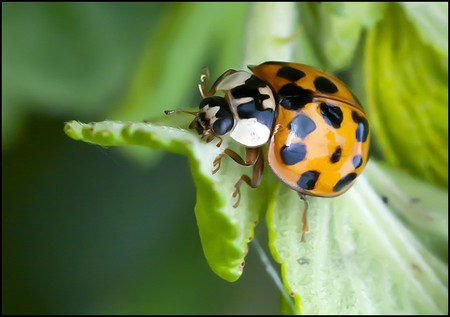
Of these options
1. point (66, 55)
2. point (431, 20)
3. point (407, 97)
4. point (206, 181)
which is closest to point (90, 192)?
point (66, 55)

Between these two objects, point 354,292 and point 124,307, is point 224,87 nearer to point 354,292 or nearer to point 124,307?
point 354,292

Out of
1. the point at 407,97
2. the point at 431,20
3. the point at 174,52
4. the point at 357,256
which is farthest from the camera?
the point at 174,52

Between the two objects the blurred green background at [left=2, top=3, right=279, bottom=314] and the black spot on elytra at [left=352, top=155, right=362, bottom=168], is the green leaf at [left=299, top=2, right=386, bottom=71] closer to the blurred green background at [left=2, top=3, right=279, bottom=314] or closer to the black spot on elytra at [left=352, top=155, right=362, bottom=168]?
the black spot on elytra at [left=352, top=155, right=362, bottom=168]

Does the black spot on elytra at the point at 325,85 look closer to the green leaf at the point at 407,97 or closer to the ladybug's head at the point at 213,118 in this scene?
the ladybug's head at the point at 213,118

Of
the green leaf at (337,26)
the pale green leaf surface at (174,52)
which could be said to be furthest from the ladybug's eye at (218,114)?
the pale green leaf surface at (174,52)

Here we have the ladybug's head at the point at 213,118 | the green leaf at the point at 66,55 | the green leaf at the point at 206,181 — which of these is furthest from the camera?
the green leaf at the point at 66,55

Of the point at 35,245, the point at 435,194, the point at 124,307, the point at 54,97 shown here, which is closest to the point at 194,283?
the point at 124,307

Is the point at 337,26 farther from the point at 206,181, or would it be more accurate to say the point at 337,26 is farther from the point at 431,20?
the point at 206,181
